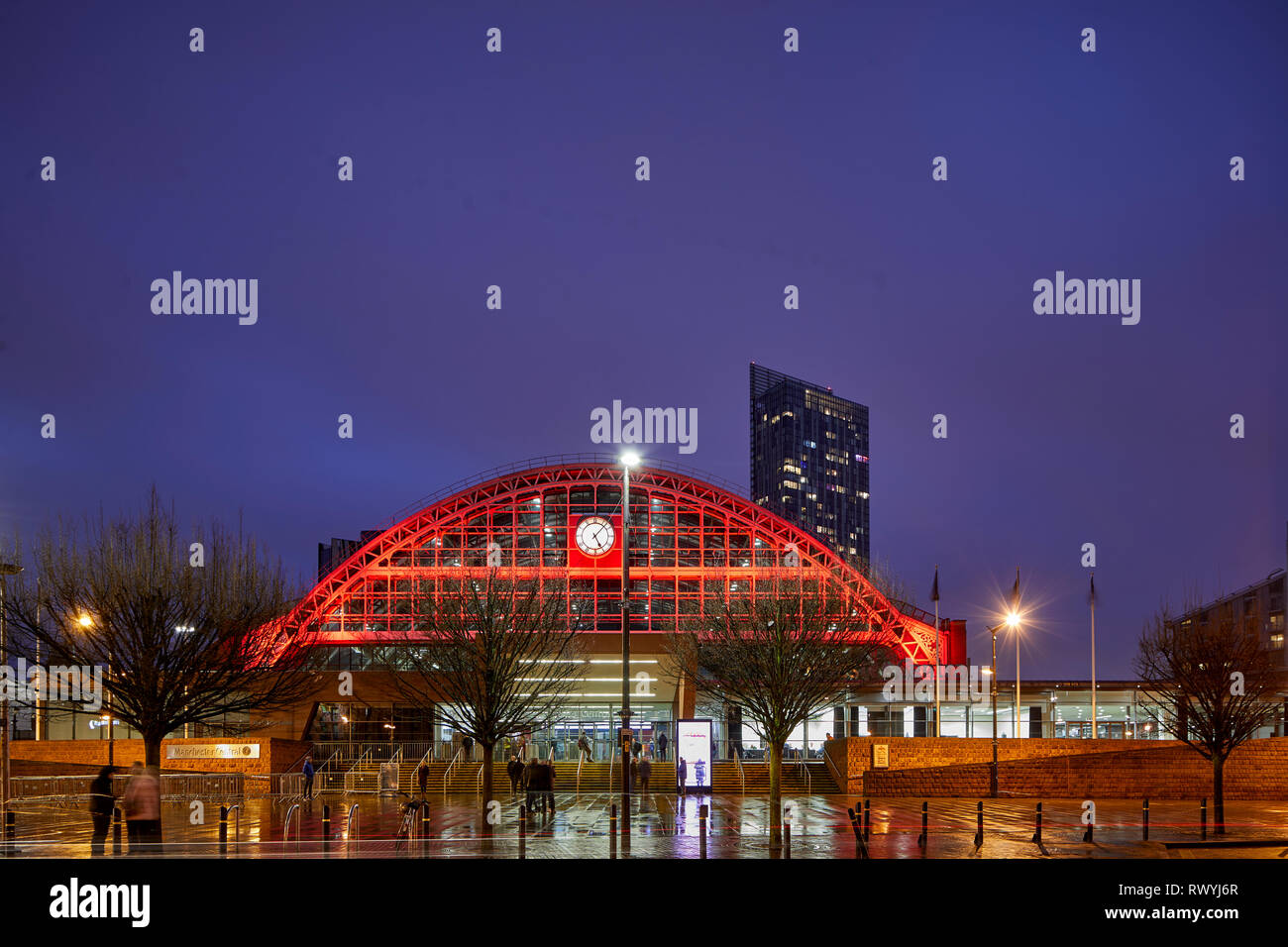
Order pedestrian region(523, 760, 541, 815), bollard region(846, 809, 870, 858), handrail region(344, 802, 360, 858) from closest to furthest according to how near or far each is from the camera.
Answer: bollard region(846, 809, 870, 858), handrail region(344, 802, 360, 858), pedestrian region(523, 760, 541, 815)

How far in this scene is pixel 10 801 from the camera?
113 feet

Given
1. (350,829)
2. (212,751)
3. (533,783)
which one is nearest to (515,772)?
(533,783)

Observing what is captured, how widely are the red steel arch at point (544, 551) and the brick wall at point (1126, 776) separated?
22533 mm

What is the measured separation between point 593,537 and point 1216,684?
39.9 meters

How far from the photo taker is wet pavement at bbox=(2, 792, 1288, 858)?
23.0 meters

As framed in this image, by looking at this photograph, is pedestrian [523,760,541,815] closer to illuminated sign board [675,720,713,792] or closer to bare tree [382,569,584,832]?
bare tree [382,569,584,832]

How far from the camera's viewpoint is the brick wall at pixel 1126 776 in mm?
41375

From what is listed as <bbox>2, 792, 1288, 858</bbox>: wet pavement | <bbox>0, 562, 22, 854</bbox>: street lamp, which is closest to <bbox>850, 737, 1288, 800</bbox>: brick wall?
<bbox>2, 792, 1288, 858</bbox>: wet pavement

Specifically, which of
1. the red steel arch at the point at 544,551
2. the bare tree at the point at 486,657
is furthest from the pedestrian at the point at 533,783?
the red steel arch at the point at 544,551

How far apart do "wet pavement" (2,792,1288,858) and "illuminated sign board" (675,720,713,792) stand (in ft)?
2.90

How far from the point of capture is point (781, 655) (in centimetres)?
3497

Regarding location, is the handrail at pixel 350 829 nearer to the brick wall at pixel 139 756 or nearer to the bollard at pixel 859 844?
the bollard at pixel 859 844
